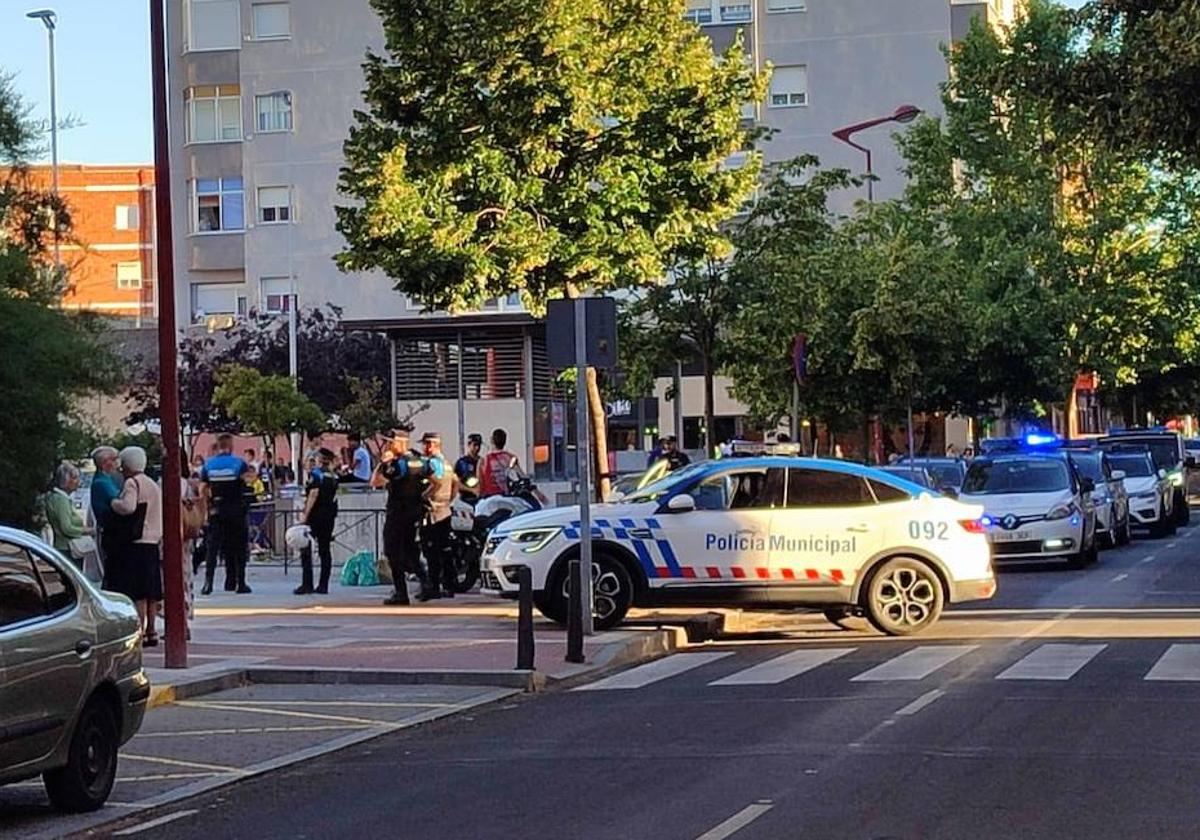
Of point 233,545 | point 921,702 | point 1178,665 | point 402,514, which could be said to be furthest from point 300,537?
point 921,702

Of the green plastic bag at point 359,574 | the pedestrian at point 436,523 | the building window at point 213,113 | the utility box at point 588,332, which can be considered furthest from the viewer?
the building window at point 213,113

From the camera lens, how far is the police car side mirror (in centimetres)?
1952

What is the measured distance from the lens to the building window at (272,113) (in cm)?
6181

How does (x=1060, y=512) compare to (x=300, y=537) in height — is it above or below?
below

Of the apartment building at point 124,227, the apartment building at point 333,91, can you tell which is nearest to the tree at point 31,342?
the apartment building at point 333,91

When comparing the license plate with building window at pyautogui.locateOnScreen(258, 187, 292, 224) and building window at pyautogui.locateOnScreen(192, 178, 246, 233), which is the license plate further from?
building window at pyautogui.locateOnScreen(192, 178, 246, 233)

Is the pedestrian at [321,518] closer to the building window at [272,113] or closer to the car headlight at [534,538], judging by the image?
the car headlight at [534,538]

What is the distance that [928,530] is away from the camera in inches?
758

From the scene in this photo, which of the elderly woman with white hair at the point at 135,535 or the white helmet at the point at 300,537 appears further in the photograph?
the white helmet at the point at 300,537

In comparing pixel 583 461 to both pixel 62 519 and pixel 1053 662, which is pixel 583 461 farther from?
pixel 62 519

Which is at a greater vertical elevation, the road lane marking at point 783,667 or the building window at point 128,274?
the building window at point 128,274

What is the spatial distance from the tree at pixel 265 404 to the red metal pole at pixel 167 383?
2593 centimetres

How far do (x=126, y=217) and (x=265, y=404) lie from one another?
193 feet

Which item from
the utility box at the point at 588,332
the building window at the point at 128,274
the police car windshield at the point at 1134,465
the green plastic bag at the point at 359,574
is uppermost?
the building window at the point at 128,274
